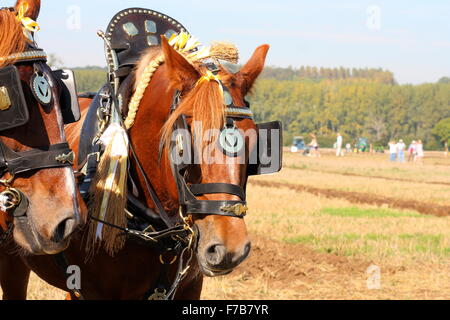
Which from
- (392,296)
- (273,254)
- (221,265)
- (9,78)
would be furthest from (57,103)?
(273,254)

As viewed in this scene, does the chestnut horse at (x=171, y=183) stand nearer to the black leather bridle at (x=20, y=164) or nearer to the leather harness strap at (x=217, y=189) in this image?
the leather harness strap at (x=217, y=189)

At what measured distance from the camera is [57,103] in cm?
329

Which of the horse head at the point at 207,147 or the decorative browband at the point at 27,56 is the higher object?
the decorative browband at the point at 27,56

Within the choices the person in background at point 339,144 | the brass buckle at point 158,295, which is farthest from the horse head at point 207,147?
the person in background at point 339,144

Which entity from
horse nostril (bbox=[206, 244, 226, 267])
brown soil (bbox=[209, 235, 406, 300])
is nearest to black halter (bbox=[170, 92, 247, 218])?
horse nostril (bbox=[206, 244, 226, 267])

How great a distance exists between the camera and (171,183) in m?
3.97

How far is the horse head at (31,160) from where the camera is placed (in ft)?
10.00

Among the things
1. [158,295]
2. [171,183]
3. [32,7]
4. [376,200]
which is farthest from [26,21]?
[376,200]

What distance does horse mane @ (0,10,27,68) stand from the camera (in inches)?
124

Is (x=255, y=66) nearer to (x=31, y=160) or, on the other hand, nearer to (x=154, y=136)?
(x=154, y=136)

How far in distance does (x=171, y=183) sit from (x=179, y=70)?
653 millimetres

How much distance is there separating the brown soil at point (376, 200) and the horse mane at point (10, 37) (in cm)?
1279

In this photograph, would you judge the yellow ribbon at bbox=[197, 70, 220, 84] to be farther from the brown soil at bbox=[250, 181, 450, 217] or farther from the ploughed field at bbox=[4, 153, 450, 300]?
the brown soil at bbox=[250, 181, 450, 217]
